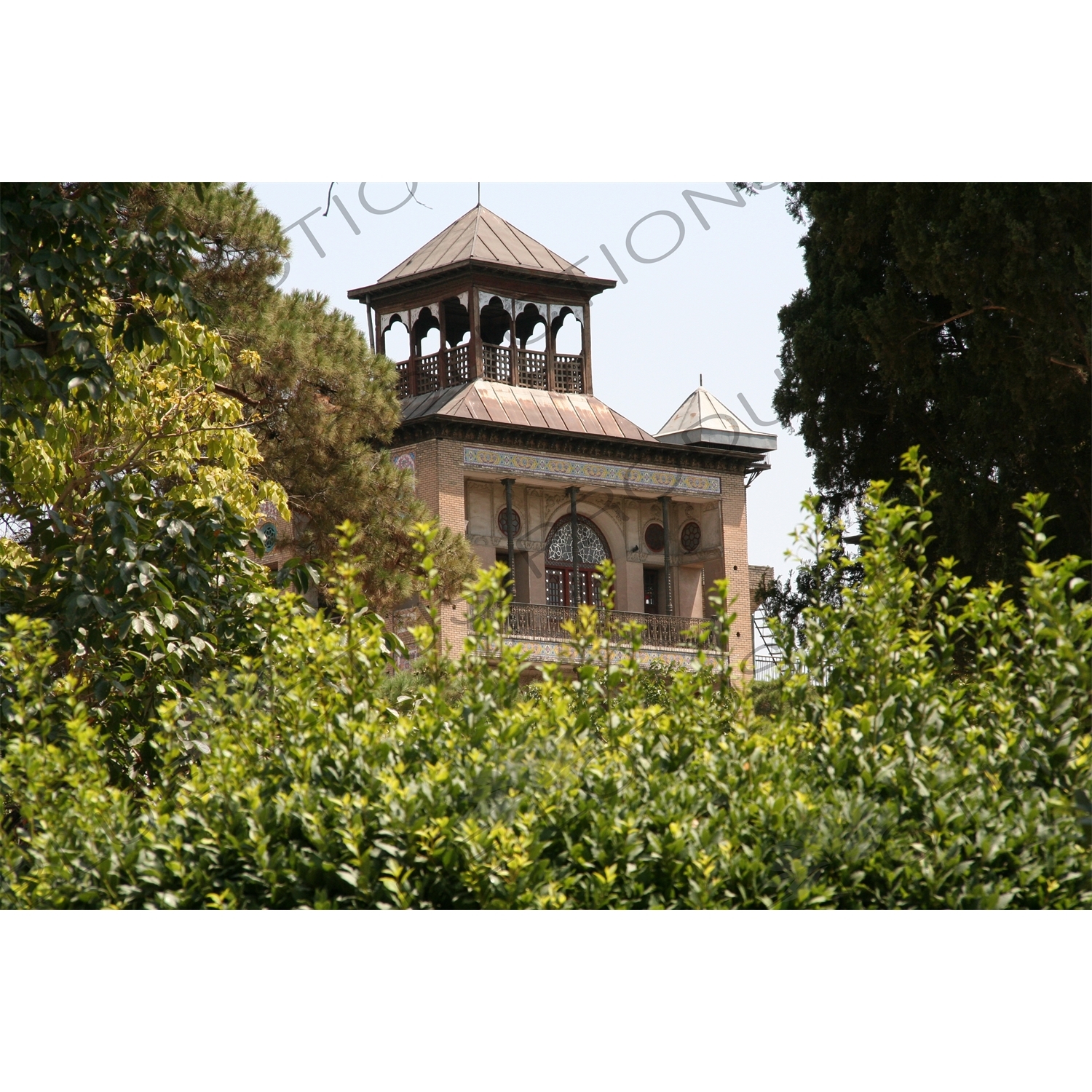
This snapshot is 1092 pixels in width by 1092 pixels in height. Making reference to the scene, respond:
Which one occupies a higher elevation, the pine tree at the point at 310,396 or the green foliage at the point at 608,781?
the pine tree at the point at 310,396

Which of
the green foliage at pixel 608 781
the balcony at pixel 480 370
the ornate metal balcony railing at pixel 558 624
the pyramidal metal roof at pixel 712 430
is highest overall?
the balcony at pixel 480 370

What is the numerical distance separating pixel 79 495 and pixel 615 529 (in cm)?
1362

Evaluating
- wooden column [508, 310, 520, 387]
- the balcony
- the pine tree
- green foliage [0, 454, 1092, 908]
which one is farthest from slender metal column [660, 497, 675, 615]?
green foliage [0, 454, 1092, 908]

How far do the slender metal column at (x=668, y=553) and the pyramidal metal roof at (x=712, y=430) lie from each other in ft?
3.27

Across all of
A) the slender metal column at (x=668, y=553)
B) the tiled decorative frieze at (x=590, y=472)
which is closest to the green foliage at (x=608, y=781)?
the tiled decorative frieze at (x=590, y=472)

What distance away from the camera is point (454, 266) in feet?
60.3

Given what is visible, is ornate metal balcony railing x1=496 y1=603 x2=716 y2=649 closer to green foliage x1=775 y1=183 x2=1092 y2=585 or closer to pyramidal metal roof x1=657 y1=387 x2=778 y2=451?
pyramidal metal roof x1=657 y1=387 x2=778 y2=451

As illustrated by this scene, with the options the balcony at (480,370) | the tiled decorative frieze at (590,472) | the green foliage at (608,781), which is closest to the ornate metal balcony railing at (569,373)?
the balcony at (480,370)

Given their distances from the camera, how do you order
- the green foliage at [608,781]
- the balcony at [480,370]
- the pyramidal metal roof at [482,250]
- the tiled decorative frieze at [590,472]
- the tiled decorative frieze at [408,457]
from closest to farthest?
the green foliage at [608,781]
the pyramidal metal roof at [482,250]
the tiled decorative frieze at [408,457]
the tiled decorative frieze at [590,472]
the balcony at [480,370]

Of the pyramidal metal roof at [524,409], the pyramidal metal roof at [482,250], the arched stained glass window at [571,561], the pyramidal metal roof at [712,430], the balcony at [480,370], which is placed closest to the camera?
the pyramidal metal roof at [482,250]

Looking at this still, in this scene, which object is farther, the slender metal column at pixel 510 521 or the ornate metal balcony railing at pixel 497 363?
the ornate metal balcony railing at pixel 497 363

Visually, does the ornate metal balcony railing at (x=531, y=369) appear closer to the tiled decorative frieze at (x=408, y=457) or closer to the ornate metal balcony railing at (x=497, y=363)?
the ornate metal balcony railing at (x=497, y=363)

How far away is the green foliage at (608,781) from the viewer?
3953 millimetres
